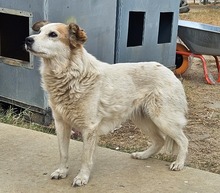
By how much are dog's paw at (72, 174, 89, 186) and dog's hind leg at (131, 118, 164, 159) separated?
78 cm

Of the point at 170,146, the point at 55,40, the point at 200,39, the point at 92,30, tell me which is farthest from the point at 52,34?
the point at 200,39

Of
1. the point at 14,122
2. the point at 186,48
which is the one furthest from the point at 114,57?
the point at 186,48

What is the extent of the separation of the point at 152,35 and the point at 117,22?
3.33ft

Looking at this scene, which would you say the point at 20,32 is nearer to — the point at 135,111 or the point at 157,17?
the point at 157,17

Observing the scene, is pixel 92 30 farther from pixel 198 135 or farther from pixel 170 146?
pixel 170 146

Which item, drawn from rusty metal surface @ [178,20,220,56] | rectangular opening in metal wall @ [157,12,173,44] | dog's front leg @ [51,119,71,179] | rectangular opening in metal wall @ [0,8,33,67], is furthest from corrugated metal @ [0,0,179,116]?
dog's front leg @ [51,119,71,179]

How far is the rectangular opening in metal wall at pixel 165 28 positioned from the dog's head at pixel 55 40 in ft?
16.7

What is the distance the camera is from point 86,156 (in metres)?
3.84

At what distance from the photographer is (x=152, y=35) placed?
796 centimetres

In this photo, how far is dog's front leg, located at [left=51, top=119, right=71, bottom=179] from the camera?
393cm

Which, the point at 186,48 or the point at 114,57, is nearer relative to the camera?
the point at 114,57

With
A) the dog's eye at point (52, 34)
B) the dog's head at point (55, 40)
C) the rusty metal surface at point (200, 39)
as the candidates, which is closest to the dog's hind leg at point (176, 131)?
the dog's head at point (55, 40)

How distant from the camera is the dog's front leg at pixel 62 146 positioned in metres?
3.93

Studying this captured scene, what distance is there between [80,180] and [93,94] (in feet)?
2.29
